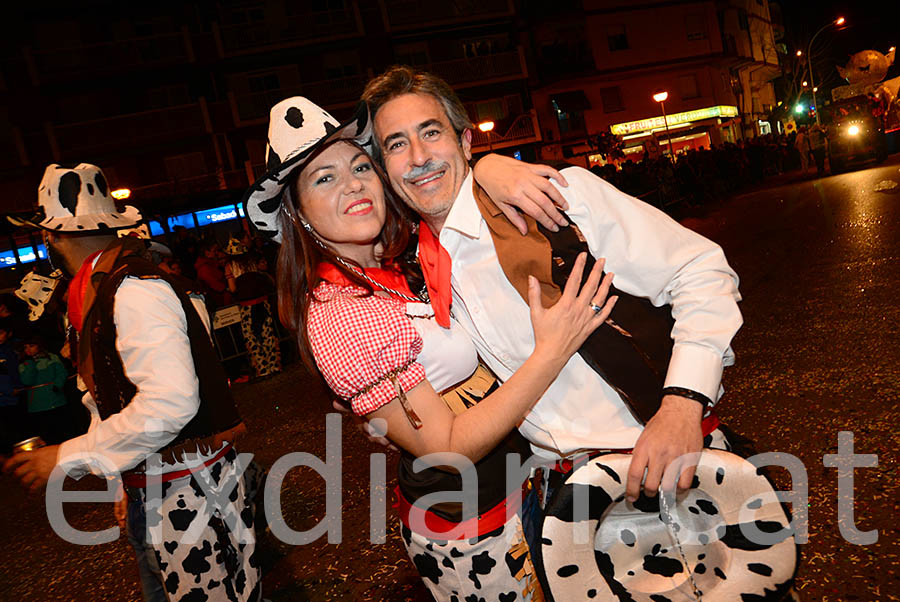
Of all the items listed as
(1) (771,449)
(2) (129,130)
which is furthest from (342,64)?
(1) (771,449)

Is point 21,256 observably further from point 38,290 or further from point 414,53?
point 38,290

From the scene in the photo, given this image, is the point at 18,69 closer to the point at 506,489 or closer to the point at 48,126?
the point at 48,126

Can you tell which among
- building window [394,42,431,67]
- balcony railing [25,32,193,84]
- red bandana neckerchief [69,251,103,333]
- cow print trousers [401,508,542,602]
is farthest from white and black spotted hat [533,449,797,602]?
balcony railing [25,32,193,84]

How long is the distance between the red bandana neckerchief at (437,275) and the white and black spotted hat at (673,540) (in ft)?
2.10

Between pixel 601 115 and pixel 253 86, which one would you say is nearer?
pixel 253 86

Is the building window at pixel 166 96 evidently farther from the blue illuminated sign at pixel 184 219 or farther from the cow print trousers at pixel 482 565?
the cow print trousers at pixel 482 565

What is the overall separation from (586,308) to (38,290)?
4451 millimetres

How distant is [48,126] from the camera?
22438 mm

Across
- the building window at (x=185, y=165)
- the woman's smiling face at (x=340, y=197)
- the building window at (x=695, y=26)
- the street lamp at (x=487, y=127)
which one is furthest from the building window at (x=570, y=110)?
the woman's smiling face at (x=340, y=197)

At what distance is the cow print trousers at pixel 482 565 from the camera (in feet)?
5.65

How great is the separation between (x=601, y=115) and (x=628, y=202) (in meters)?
30.6

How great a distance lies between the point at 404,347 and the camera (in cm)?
159

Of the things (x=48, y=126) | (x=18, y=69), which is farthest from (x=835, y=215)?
(x=18, y=69)

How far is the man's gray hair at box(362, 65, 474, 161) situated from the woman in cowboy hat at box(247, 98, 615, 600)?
0.33 feet
